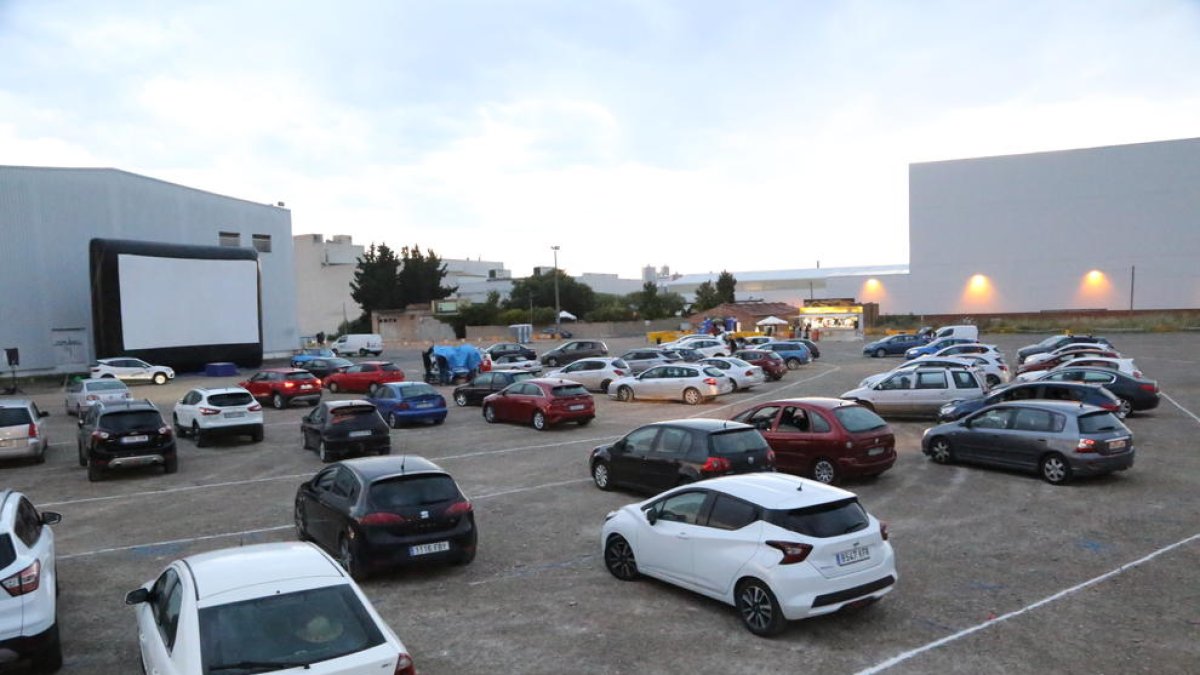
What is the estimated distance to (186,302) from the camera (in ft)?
147

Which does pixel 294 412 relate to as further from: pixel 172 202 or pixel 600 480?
pixel 172 202

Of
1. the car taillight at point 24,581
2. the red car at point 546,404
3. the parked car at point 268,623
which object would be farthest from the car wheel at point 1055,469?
the car taillight at point 24,581

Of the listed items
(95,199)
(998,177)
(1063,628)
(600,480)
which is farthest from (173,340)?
(998,177)

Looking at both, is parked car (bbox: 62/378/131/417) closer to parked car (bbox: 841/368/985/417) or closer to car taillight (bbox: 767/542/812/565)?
parked car (bbox: 841/368/985/417)

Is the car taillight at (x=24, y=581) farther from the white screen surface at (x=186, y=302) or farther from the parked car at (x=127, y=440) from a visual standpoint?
the white screen surface at (x=186, y=302)

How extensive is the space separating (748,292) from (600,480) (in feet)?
335

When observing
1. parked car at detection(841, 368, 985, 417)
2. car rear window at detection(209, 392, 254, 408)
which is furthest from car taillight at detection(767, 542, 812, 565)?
car rear window at detection(209, 392, 254, 408)

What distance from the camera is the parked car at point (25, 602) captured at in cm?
626

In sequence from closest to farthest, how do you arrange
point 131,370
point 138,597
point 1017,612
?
1. point 138,597
2. point 1017,612
3. point 131,370

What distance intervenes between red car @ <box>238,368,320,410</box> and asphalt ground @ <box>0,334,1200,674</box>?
11078mm

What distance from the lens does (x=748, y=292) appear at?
371 ft

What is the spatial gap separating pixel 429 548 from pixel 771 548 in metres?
3.89

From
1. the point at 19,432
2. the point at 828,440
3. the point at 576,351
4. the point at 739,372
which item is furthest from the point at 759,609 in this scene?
the point at 576,351

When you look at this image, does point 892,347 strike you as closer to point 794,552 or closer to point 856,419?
point 856,419
